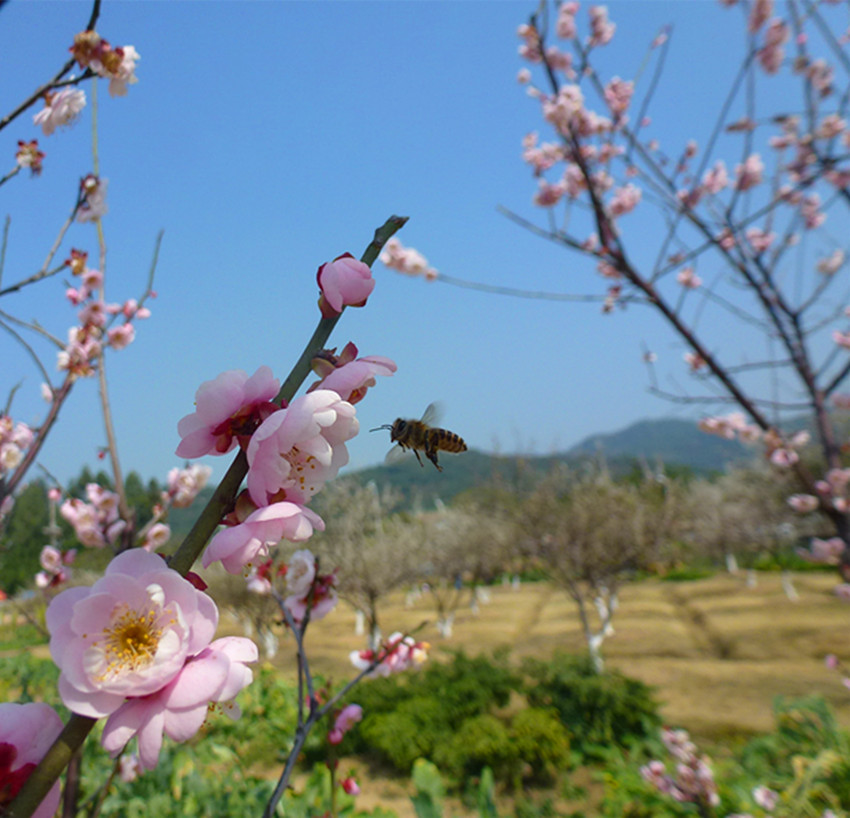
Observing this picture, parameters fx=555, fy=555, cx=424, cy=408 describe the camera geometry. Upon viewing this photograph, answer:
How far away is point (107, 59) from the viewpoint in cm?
175

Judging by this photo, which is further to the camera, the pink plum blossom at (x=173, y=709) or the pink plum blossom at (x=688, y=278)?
the pink plum blossom at (x=688, y=278)

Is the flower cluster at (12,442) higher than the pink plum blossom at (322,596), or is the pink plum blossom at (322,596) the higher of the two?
the flower cluster at (12,442)

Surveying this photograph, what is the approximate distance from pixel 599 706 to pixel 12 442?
6.99 metres

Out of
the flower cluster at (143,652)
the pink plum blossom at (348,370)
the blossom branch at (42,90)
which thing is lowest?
the flower cluster at (143,652)

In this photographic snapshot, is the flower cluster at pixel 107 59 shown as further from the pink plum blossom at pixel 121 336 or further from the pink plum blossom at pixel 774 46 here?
the pink plum blossom at pixel 774 46

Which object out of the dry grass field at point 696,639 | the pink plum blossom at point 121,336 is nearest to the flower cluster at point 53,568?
the pink plum blossom at point 121,336

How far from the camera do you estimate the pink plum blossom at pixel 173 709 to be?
472 mm

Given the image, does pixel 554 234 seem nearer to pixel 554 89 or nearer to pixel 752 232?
pixel 554 89

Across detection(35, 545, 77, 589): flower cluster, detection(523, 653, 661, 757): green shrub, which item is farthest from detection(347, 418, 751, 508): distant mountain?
detection(523, 653, 661, 757): green shrub

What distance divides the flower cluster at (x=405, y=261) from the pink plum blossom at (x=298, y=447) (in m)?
5.19

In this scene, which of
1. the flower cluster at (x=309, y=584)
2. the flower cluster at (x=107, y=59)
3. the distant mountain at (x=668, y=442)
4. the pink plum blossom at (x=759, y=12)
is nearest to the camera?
the flower cluster at (x=107, y=59)

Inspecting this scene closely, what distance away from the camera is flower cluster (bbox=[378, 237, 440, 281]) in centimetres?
568

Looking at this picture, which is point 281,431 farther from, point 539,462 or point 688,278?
point 539,462

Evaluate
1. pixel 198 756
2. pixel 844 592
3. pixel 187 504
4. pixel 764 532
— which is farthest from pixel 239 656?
pixel 764 532
